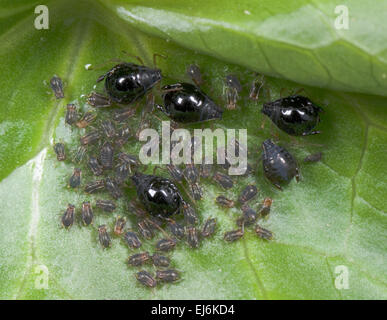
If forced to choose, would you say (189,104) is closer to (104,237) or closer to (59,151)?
(59,151)

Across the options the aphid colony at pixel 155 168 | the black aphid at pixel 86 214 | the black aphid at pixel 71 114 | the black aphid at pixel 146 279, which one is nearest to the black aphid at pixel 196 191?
the aphid colony at pixel 155 168

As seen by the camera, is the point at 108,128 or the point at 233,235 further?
the point at 108,128

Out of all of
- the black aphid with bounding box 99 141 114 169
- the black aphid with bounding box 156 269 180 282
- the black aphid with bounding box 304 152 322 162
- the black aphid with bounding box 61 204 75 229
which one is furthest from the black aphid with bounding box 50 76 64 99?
the black aphid with bounding box 304 152 322 162

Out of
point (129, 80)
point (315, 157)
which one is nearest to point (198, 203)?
point (315, 157)

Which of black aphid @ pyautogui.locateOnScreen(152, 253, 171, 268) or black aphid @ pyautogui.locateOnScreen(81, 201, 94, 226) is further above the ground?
black aphid @ pyautogui.locateOnScreen(81, 201, 94, 226)

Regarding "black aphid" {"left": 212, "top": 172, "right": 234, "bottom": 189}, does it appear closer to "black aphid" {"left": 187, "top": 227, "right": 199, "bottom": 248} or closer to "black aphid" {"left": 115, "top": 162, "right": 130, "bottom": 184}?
"black aphid" {"left": 187, "top": 227, "right": 199, "bottom": 248}

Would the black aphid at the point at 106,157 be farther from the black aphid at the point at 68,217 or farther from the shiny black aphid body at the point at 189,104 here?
the shiny black aphid body at the point at 189,104

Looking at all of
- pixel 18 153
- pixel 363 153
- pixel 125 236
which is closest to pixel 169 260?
pixel 125 236
